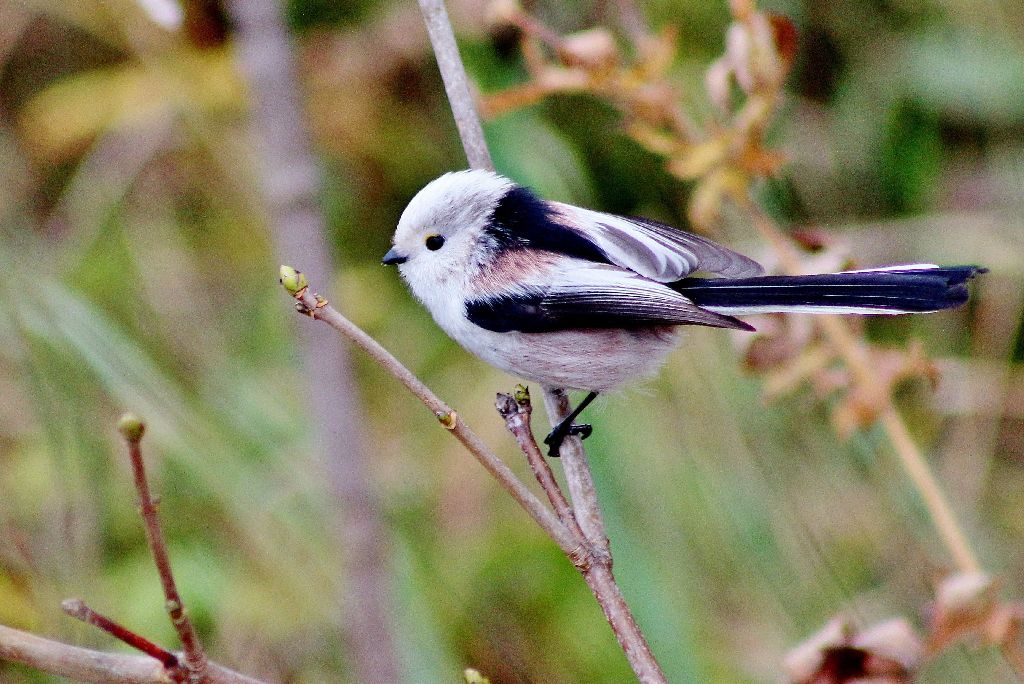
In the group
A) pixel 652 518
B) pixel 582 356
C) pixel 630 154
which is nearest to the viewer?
pixel 582 356

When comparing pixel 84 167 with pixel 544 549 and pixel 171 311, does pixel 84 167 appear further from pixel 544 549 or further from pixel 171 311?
pixel 544 549

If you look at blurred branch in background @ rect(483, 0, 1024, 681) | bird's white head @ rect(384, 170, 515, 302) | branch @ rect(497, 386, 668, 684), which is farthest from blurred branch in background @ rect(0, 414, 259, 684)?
blurred branch in background @ rect(483, 0, 1024, 681)

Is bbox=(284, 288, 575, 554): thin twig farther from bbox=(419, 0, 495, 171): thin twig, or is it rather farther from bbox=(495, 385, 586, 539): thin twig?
bbox=(419, 0, 495, 171): thin twig

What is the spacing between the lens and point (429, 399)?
0.87m

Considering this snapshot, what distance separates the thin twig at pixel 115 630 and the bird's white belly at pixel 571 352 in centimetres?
64

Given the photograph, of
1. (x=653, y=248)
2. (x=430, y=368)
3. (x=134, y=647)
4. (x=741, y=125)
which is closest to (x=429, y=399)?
(x=134, y=647)

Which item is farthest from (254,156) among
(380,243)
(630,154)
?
(630,154)

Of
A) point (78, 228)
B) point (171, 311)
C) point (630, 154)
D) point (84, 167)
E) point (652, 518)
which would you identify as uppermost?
point (630, 154)

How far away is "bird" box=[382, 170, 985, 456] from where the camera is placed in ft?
4.32

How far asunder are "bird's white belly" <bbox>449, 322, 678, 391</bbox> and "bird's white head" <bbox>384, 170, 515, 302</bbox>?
0.29 feet

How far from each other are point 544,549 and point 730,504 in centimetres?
59

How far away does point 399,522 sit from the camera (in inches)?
78.4

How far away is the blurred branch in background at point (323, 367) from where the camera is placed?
1.63 metres

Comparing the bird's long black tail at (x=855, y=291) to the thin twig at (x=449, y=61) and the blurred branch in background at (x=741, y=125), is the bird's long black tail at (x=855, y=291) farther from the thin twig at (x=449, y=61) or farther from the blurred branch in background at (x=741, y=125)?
the thin twig at (x=449, y=61)
